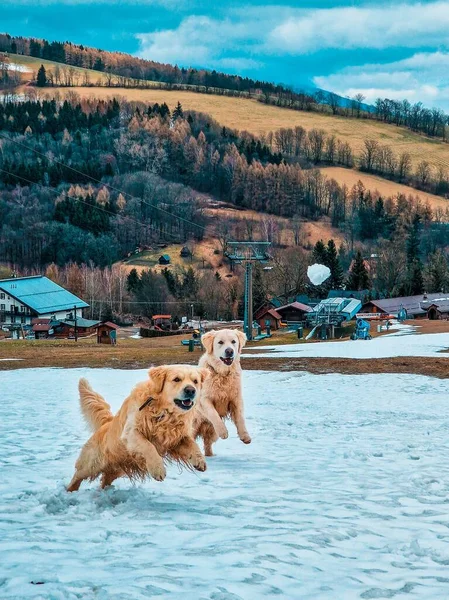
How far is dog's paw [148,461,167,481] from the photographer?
21.7 ft

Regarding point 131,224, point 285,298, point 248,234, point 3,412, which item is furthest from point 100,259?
point 3,412

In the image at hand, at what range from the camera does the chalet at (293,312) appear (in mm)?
85562

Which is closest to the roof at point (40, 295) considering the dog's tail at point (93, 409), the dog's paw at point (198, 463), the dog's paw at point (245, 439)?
the dog's paw at point (245, 439)

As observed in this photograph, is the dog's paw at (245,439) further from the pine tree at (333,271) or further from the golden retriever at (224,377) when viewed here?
the pine tree at (333,271)

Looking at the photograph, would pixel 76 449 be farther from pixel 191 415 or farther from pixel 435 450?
pixel 435 450

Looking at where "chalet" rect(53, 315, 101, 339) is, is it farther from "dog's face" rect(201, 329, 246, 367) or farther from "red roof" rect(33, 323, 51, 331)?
"dog's face" rect(201, 329, 246, 367)

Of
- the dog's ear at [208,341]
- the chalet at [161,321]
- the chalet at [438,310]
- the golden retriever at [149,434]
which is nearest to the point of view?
the golden retriever at [149,434]

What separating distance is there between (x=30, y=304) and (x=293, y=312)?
1628 inches

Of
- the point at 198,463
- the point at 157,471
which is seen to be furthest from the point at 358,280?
the point at 157,471

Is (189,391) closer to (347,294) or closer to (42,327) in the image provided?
(42,327)

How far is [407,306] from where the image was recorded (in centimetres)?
9156

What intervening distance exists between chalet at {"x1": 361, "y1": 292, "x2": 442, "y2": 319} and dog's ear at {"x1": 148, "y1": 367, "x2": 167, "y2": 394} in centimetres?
8428

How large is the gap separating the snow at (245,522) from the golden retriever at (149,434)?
0.25 m

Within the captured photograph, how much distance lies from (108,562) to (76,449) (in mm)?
4887
